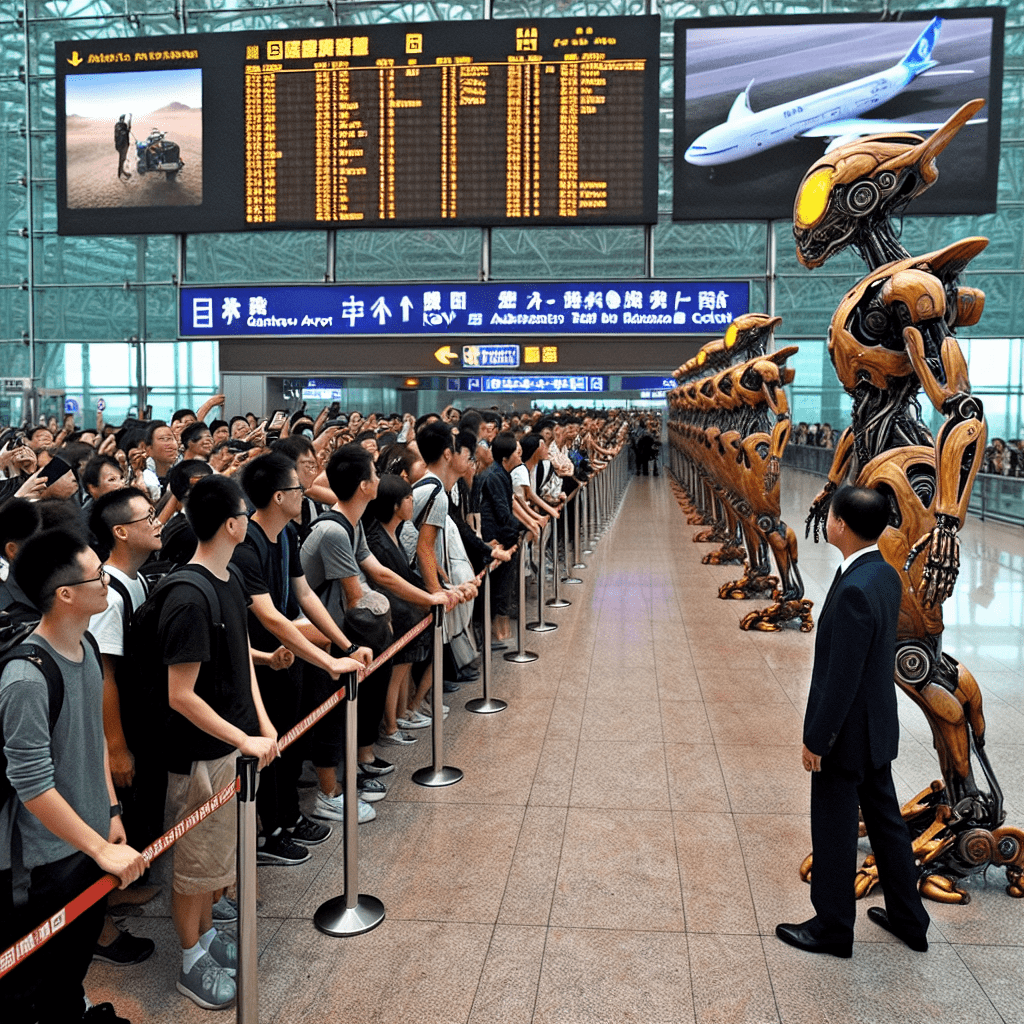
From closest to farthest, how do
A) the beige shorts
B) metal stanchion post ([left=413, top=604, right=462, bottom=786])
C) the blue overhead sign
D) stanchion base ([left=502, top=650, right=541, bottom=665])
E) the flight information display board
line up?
the beige shorts < metal stanchion post ([left=413, top=604, right=462, bottom=786]) < stanchion base ([left=502, top=650, right=541, bottom=665]) < the flight information display board < the blue overhead sign

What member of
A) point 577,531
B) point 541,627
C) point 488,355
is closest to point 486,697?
point 541,627

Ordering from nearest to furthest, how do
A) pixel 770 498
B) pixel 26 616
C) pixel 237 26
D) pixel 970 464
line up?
pixel 26 616
pixel 970 464
pixel 770 498
pixel 237 26

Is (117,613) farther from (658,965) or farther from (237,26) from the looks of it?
(237,26)

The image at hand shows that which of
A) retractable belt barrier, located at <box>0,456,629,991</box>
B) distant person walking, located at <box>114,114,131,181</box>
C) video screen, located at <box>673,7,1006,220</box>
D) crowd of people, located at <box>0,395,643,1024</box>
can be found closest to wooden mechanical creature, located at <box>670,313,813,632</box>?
retractable belt barrier, located at <box>0,456,629,991</box>

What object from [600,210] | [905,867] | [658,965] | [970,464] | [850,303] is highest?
[600,210]

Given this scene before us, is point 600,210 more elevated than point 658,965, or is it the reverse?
point 600,210

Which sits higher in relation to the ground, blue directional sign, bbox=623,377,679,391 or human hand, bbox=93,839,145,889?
blue directional sign, bbox=623,377,679,391

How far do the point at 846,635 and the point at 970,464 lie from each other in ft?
3.53

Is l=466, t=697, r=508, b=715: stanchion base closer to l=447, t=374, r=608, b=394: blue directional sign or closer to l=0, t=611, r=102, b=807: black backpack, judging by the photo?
l=0, t=611, r=102, b=807: black backpack

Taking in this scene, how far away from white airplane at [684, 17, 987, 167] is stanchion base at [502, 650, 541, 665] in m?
10.6

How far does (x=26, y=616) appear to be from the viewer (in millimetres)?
3180

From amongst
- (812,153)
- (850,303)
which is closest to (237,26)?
(812,153)

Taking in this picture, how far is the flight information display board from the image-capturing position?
15164mm

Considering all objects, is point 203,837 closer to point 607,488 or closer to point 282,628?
point 282,628
